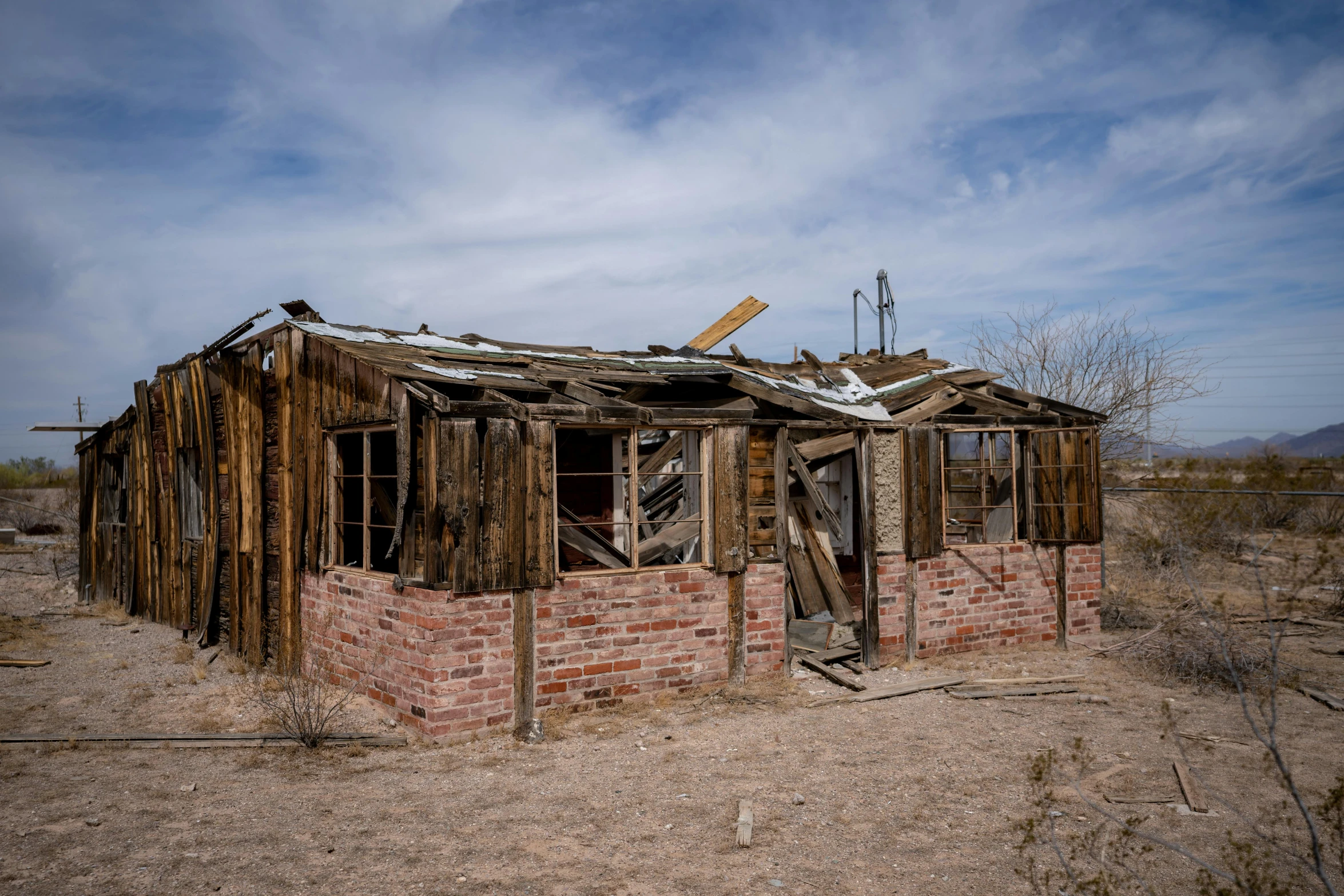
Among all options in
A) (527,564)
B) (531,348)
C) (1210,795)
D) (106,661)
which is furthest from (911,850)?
(106,661)

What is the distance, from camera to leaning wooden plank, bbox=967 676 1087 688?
27.2 feet

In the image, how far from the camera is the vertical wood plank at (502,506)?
6.56 m

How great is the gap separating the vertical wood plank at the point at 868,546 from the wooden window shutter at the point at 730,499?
1.71m

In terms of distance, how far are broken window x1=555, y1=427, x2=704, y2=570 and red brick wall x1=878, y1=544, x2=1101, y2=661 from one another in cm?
→ 217

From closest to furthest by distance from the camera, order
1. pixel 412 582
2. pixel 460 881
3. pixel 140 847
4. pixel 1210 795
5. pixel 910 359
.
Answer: pixel 460 881, pixel 140 847, pixel 1210 795, pixel 412 582, pixel 910 359

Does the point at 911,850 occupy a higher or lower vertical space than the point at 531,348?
lower

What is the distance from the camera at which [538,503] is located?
22.3 ft

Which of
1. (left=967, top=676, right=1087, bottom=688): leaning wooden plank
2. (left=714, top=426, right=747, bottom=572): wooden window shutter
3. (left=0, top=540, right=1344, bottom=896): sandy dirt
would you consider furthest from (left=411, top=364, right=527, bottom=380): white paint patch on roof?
(left=967, top=676, right=1087, bottom=688): leaning wooden plank

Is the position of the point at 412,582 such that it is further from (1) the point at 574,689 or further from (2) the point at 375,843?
(2) the point at 375,843

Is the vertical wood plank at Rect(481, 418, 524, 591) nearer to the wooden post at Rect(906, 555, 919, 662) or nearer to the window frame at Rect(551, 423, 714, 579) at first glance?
the window frame at Rect(551, 423, 714, 579)

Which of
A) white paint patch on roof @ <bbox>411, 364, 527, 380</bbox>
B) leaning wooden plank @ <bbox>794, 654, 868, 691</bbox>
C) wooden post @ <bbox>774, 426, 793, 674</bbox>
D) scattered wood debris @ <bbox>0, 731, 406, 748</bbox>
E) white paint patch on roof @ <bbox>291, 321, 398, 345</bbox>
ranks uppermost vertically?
white paint patch on roof @ <bbox>291, 321, 398, 345</bbox>

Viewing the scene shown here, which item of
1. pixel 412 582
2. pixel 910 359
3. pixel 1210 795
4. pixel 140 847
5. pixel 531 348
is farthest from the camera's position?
pixel 910 359

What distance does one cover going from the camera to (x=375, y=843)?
4.80 m

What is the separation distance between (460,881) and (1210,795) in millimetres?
4489
